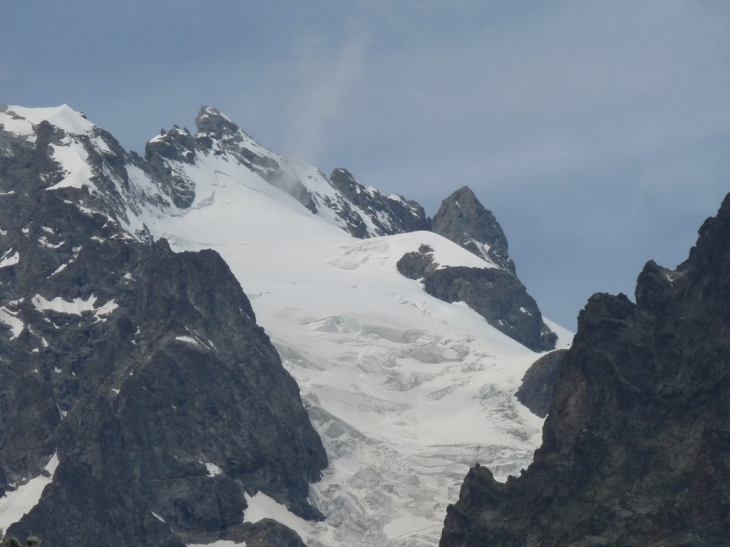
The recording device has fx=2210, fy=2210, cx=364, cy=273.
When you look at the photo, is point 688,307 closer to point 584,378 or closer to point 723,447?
point 584,378

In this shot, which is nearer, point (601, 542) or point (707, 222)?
point (601, 542)

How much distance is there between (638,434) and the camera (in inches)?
7077

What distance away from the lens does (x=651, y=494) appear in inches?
6718

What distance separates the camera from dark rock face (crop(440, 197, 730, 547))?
16738cm

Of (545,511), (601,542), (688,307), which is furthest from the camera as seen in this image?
(688,307)

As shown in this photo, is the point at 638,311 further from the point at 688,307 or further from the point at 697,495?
the point at 697,495

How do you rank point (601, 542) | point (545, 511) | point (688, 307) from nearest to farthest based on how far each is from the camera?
point (601, 542) → point (545, 511) → point (688, 307)

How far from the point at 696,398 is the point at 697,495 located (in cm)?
1447

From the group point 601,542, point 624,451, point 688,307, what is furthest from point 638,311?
point 601,542

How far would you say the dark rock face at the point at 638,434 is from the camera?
167m

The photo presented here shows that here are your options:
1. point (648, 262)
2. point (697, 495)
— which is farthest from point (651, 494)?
point (648, 262)

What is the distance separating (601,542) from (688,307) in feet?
104

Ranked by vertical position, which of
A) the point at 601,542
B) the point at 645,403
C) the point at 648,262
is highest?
the point at 648,262

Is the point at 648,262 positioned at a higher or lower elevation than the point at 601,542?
higher
